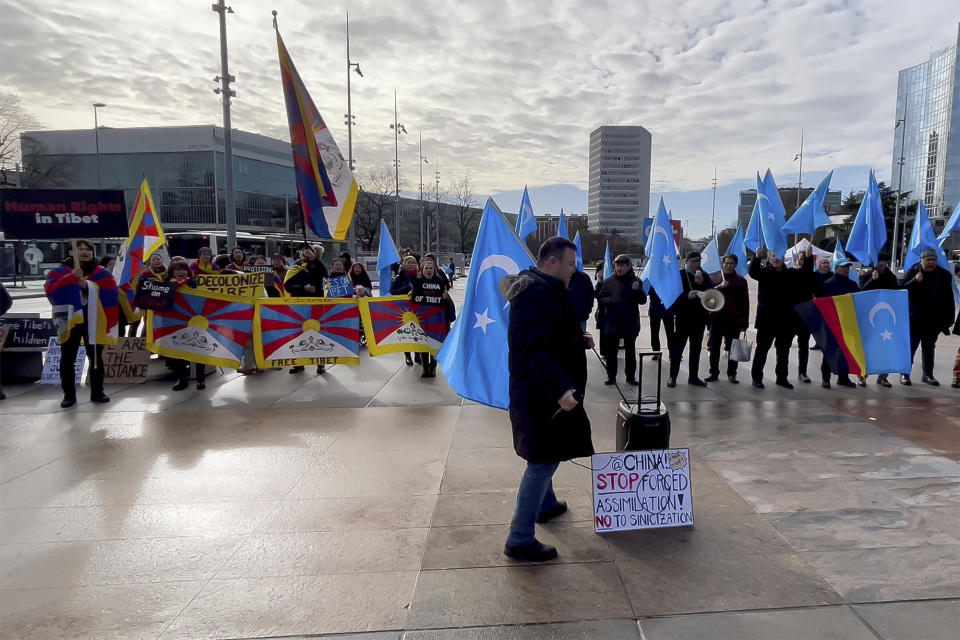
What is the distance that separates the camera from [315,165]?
22.8 ft

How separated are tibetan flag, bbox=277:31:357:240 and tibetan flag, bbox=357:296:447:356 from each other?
5.89 ft

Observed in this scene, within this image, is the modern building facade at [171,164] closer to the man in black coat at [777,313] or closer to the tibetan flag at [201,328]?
the tibetan flag at [201,328]

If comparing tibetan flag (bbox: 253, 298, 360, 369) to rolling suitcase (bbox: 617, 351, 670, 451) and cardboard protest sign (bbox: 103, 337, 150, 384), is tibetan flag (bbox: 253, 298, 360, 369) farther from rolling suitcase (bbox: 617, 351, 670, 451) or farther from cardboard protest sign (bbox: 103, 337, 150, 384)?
rolling suitcase (bbox: 617, 351, 670, 451)

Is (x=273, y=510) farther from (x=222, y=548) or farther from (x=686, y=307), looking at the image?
(x=686, y=307)

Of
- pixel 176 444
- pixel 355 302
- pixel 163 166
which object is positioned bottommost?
pixel 176 444

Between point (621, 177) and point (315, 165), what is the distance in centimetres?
13273

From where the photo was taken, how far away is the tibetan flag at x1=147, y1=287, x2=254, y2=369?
800cm

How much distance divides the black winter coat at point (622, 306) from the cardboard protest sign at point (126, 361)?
21.6 feet

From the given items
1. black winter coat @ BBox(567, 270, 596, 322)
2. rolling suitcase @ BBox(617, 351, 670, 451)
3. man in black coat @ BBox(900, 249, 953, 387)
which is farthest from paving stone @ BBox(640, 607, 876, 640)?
man in black coat @ BBox(900, 249, 953, 387)

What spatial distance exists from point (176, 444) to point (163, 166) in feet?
233

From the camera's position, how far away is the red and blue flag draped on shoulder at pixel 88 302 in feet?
22.3

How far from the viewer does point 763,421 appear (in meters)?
6.30

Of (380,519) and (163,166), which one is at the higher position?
(163,166)

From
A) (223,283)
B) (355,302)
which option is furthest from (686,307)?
(223,283)
